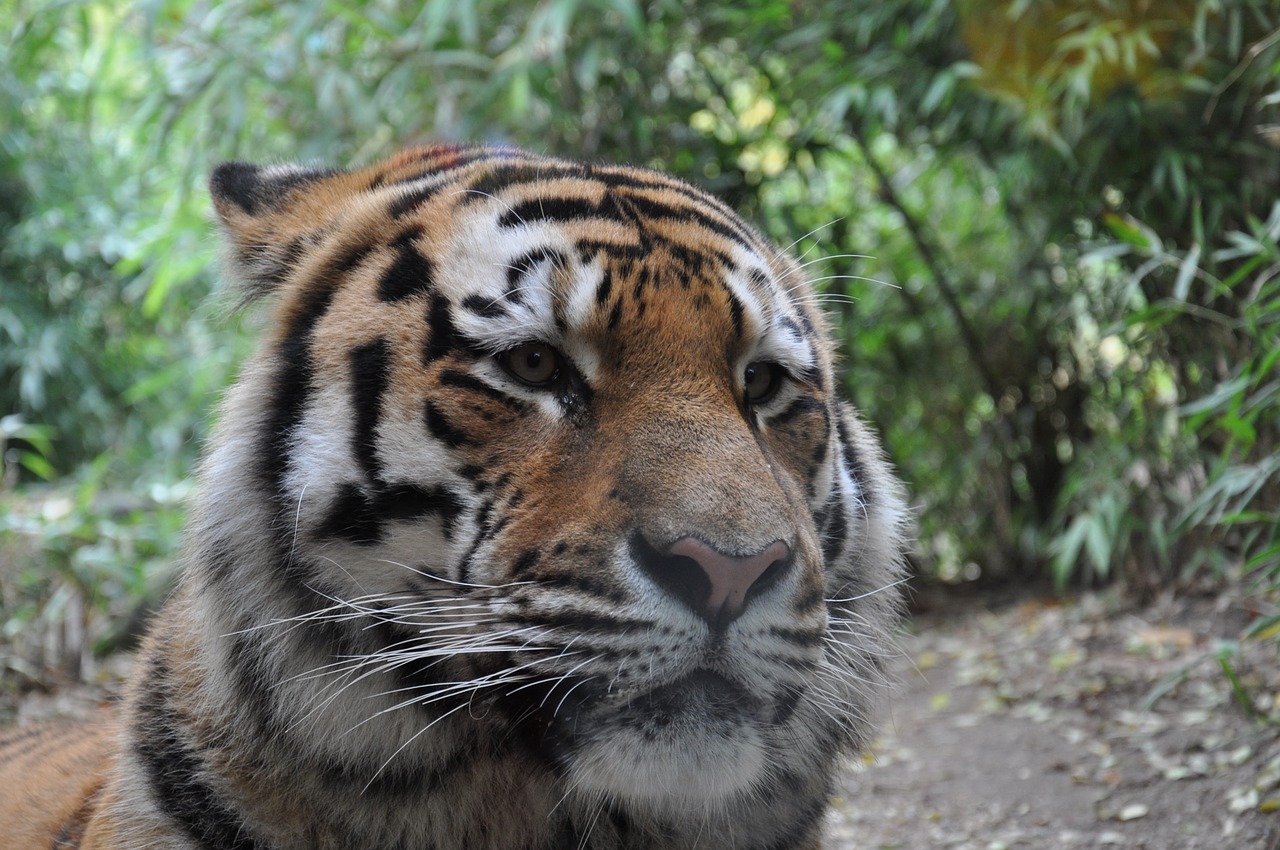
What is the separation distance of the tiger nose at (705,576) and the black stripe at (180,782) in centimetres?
66

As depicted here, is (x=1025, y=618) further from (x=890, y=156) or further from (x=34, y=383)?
(x=34, y=383)

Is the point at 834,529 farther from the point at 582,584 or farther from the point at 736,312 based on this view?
the point at 582,584

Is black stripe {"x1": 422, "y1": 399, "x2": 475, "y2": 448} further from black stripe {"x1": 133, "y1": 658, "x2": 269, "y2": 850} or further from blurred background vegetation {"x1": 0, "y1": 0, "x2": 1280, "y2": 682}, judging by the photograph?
blurred background vegetation {"x1": 0, "y1": 0, "x2": 1280, "y2": 682}

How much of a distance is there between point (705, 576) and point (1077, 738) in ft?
7.89

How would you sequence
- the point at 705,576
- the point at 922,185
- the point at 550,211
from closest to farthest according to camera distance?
the point at 705,576 < the point at 550,211 < the point at 922,185

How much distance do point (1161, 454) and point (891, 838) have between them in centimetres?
206

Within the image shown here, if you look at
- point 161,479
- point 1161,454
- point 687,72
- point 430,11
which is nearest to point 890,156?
point 687,72

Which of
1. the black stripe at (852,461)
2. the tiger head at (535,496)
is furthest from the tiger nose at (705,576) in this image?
the black stripe at (852,461)

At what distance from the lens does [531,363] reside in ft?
4.73

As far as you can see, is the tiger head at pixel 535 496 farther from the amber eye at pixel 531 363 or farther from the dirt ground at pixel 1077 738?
the dirt ground at pixel 1077 738

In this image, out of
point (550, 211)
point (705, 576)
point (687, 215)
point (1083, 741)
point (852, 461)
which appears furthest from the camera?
point (1083, 741)

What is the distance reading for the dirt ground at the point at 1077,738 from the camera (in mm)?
→ 2520

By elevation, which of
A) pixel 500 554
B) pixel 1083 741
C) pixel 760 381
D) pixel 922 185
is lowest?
pixel 1083 741

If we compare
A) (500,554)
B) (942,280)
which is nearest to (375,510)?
(500,554)
